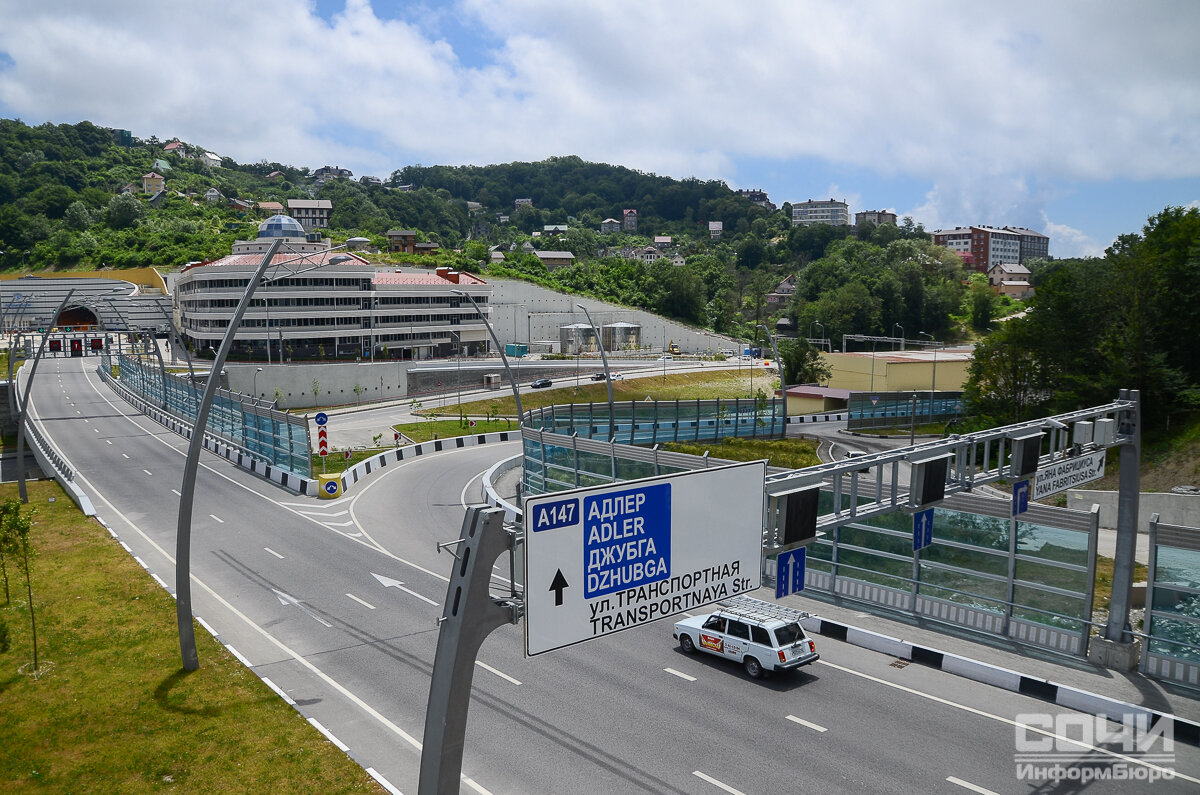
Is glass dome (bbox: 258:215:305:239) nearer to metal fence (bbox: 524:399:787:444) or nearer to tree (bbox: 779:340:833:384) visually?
metal fence (bbox: 524:399:787:444)

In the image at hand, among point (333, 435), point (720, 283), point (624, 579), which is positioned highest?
point (720, 283)

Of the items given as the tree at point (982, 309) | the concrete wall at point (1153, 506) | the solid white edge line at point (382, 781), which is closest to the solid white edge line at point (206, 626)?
the solid white edge line at point (382, 781)

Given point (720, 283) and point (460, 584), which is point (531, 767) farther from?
point (720, 283)

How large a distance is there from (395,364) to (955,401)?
5640 cm

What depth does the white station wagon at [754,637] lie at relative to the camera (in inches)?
648

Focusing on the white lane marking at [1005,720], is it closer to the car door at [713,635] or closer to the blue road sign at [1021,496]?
the car door at [713,635]

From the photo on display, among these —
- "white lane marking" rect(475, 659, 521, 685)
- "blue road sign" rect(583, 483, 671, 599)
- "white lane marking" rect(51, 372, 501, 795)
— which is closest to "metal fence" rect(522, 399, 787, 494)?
"white lane marking" rect(475, 659, 521, 685)

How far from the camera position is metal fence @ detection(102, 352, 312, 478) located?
3844 centimetres

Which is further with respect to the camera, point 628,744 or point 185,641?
point 185,641

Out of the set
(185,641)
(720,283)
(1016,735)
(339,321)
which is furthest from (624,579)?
(720,283)

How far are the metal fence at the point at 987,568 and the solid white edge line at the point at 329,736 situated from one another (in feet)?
42.5

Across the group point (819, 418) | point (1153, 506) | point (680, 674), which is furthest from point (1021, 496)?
point (819, 418)

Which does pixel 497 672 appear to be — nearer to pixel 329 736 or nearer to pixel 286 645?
pixel 329 736

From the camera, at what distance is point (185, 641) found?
17156 mm
